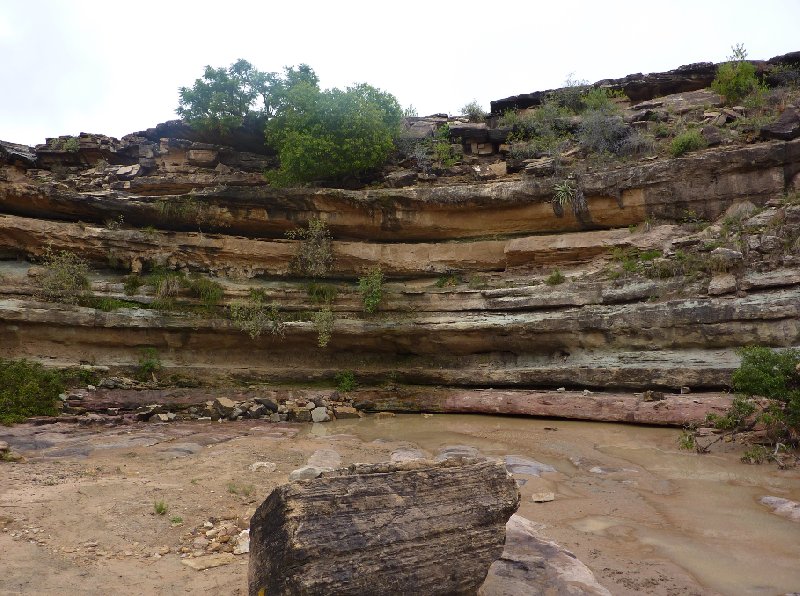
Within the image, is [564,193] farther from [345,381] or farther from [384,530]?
[384,530]

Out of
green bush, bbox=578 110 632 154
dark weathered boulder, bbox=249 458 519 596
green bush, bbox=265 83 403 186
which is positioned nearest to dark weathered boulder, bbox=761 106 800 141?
green bush, bbox=578 110 632 154

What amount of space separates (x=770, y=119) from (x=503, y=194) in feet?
25.0

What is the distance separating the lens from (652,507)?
733cm

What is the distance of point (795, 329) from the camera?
11656mm

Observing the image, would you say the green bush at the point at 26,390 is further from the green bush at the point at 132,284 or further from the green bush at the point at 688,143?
the green bush at the point at 688,143

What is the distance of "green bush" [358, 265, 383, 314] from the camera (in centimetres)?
1736

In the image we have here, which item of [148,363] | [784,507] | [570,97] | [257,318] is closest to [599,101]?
[570,97]

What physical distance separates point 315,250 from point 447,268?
4390mm

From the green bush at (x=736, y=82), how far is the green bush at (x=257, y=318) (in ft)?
55.9

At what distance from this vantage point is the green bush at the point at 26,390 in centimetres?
1341

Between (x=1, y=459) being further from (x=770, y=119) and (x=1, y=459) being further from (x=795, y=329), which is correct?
(x=770, y=119)

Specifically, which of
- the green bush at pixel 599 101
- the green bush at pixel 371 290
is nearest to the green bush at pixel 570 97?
the green bush at pixel 599 101

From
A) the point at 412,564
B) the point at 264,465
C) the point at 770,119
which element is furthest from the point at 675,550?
the point at 770,119

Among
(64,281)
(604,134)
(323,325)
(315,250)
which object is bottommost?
(323,325)
